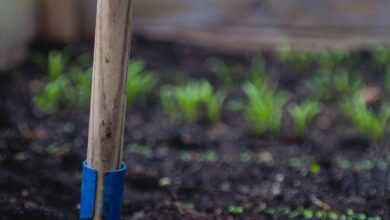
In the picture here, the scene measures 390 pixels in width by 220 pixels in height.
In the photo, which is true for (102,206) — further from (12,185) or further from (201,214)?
(12,185)

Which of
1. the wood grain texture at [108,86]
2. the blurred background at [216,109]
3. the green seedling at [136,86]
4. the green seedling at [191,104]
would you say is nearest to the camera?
the wood grain texture at [108,86]

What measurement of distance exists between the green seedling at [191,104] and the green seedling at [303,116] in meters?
0.40

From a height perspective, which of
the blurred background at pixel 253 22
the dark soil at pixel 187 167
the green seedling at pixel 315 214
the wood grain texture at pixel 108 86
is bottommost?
the dark soil at pixel 187 167

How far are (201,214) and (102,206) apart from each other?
0.57 metres

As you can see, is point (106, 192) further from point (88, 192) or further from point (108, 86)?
point (108, 86)

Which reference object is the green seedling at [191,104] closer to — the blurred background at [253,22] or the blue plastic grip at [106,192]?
the blurred background at [253,22]

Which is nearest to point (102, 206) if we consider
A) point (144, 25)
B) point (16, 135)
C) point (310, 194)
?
point (310, 194)

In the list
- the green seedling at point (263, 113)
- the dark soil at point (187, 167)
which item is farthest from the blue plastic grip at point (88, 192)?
the green seedling at point (263, 113)

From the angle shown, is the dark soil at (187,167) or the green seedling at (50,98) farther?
the green seedling at (50,98)

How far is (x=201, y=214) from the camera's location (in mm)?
1980

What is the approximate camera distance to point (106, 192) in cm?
147

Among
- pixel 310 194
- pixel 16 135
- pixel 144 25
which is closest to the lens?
pixel 310 194

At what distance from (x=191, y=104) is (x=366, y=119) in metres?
0.88

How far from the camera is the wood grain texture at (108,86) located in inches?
54.2
